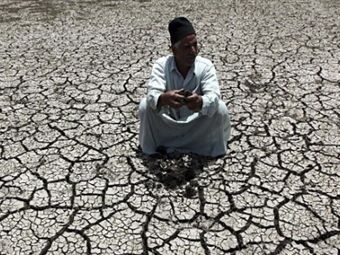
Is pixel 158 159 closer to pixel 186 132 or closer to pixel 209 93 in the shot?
pixel 186 132

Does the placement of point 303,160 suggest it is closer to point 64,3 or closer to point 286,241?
point 286,241

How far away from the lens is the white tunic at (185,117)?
3.03 metres

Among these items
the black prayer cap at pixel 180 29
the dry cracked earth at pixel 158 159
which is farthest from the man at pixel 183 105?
the dry cracked earth at pixel 158 159

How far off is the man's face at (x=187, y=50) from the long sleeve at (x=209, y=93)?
171 mm

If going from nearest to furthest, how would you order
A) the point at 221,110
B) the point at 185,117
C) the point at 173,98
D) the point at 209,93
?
the point at 173,98, the point at 209,93, the point at 221,110, the point at 185,117

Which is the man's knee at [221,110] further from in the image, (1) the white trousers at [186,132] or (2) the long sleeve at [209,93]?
(2) the long sleeve at [209,93]

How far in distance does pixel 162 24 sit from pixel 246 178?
15.1 ft

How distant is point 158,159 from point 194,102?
2.25 ft

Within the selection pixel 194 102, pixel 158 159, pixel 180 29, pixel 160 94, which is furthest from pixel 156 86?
pixel 158 159

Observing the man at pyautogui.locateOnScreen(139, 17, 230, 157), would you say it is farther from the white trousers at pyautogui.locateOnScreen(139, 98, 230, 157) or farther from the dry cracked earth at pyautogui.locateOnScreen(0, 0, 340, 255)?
the dry cracked earth at pyautogui.locateOnScreen(0, 0, 340, 255)

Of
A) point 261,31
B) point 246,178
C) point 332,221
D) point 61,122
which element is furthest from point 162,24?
point 332,221

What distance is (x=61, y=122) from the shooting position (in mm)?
4023

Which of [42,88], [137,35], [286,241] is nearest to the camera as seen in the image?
[286,241]

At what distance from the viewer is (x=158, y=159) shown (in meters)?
3.34
